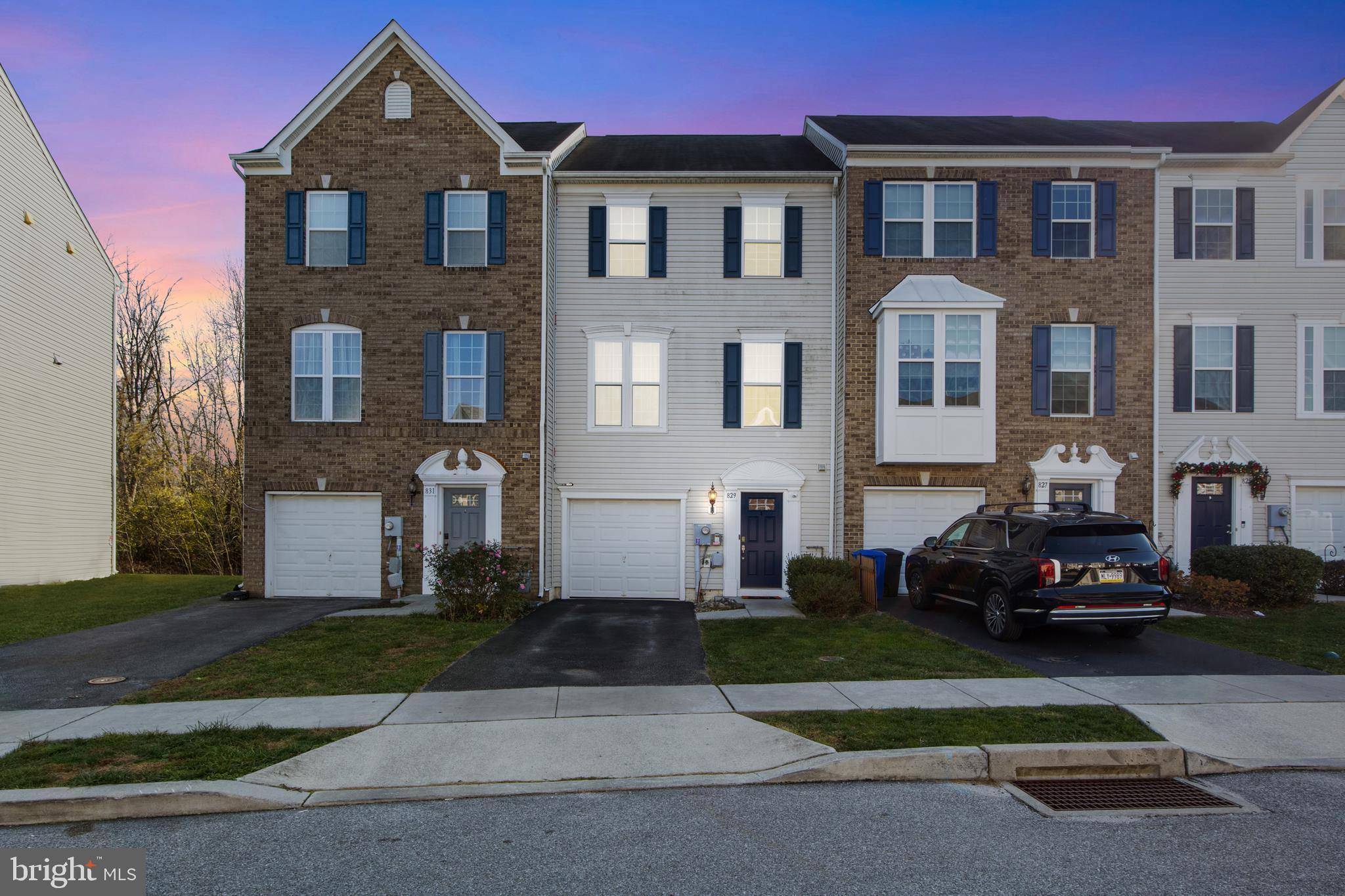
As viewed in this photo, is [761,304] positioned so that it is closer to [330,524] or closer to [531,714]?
[330,524]

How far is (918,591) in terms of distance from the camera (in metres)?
14.1

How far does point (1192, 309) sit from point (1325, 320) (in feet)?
8.93

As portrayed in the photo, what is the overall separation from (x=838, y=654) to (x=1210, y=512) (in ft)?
36.0

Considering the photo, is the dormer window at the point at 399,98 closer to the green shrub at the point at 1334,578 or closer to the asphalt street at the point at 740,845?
the asphalt street at the point at 740,845

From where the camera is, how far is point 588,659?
396 inches

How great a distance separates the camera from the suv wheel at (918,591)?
13.8 metres

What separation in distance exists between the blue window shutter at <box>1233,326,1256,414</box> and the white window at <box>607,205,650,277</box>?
12355 millimetres

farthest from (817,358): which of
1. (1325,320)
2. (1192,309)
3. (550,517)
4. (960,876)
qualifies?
(960,876)

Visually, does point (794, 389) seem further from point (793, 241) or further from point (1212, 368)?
point (1212, 368)

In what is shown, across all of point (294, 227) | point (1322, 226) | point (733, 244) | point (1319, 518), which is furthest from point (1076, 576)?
point (294, 227)

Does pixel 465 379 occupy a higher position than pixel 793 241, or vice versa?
pixel 793 241

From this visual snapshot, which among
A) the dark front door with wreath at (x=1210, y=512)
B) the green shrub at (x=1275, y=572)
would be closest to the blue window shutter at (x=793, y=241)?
the dark front door with wreath at (x=1210, y=512)

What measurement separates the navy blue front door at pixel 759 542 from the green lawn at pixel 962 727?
934cm

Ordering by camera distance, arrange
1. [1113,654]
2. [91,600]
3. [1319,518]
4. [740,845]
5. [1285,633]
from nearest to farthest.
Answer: [740,845] → [1113,654] → [1285,633] → [91,600] → [1319,518]
